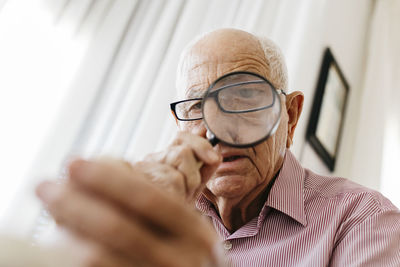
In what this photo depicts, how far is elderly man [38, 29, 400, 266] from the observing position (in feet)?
1.64

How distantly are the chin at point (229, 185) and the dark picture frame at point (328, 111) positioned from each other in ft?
4.93

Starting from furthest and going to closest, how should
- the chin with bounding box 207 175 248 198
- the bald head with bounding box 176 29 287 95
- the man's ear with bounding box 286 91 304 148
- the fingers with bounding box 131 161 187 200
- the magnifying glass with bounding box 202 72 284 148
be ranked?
the man's ear with bounding box 286 91 304 148, the bald head with bounding box 176 29 287 95, the chin with bounding box 207 175 248 198, the magnifying glass with bounding box 202 72 284 148, the fingers with bounding box 131 161 187 200

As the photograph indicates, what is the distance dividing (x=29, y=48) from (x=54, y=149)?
44 cm

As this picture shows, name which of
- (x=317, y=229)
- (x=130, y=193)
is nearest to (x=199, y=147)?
(x=130, y=193)

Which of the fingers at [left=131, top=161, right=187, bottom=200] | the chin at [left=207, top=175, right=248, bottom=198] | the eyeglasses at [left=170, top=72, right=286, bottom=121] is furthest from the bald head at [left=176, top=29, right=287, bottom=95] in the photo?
the fingers at [left=131, top=161, right=187, bottom=200]

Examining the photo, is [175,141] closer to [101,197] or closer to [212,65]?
[101,197]

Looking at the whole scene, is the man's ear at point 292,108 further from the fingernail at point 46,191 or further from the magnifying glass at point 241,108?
the fingernail at point 46,191

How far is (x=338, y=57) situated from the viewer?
327 cm

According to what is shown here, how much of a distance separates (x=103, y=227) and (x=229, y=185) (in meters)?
0.85

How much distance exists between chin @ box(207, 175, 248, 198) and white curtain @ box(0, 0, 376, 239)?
0.42m

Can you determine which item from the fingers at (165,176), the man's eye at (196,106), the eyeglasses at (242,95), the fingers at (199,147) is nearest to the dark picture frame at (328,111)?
the man's eye at (196,106)

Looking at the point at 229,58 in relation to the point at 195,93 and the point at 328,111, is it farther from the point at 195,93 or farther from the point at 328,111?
the point at 328,111

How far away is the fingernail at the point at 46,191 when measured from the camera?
20.2 inches

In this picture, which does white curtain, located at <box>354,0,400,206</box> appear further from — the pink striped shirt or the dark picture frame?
the pink striped shirt
